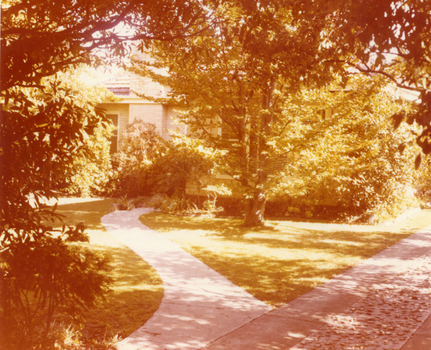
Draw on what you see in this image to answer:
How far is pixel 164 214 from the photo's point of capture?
15711 millimetres

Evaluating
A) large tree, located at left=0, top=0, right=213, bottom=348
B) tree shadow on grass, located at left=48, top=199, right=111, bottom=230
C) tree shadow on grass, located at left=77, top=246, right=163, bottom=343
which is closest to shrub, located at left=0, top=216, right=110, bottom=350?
large tree, located at left=0, top=0, right=213, bottom=348

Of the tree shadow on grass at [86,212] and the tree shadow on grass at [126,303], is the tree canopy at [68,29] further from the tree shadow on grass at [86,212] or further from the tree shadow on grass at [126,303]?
the tree shadow on grass at [86,212]

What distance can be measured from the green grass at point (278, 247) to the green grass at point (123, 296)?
128 centimetres

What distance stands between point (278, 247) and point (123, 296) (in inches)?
188

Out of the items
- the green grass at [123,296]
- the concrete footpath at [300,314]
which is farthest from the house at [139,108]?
the concrete footpath at [300,314]

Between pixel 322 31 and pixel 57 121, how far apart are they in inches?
174

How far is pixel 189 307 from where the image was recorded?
6.06 m

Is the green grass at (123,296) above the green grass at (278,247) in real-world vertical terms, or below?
below

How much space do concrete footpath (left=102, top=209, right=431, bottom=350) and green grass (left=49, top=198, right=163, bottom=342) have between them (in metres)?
0.18

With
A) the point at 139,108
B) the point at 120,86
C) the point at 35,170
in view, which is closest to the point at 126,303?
the point at 35,170

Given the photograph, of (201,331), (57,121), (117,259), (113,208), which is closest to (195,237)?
(117,259)

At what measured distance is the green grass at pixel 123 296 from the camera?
17.4 feet

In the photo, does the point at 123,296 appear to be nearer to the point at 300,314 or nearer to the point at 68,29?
the point at 300,314

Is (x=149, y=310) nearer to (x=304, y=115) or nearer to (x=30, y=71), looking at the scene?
(x=30, y=71)
